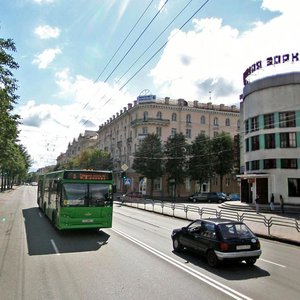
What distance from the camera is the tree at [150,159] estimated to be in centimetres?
5850

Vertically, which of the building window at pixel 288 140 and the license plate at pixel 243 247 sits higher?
the building window at pixel 288 140

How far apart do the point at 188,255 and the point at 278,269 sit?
9.70 ft

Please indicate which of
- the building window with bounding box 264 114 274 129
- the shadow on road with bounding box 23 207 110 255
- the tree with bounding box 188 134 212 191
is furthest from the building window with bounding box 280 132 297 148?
the shadow on road with bounding box 23 207 110 255

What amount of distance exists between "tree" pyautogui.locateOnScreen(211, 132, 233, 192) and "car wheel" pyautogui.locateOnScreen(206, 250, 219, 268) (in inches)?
2010

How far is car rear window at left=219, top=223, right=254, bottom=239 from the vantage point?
10.3 m

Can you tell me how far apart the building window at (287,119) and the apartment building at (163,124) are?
30845mm

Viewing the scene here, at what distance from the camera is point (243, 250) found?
10078 mm

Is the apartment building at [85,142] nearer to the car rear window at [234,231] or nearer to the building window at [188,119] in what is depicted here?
the building window at [188,119]

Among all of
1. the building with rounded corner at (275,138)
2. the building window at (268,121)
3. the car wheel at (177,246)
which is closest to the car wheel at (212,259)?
the car wheel at (177,246)

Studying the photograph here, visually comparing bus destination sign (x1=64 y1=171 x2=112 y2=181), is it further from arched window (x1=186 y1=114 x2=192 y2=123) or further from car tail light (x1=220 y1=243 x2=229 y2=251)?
arched window (x1=186 y1=114 x2=192 y2=123)

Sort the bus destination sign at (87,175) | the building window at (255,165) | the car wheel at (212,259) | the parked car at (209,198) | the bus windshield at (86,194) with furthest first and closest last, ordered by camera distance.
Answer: the parked car at (209,198), the building window at (255,165), the bus destination sign at (87,175), the bus windshield at (86,194), the car wheel at (212,259)

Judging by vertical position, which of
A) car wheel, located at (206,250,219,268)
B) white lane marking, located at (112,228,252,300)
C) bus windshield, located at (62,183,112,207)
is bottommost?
white lane marking, located at (112,228,252,300)

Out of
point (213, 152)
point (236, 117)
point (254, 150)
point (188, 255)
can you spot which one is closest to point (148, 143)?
point (213, 152)

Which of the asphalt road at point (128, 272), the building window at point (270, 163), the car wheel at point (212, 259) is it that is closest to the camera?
the asphalt road at point (128, 272)
